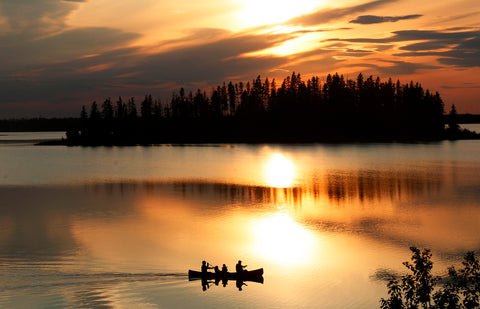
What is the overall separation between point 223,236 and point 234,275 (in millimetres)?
11639

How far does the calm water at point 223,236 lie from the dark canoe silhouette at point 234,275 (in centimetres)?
46

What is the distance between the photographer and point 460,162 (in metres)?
106

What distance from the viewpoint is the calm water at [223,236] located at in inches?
990

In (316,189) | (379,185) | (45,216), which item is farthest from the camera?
(379,185)

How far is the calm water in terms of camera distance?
25156 millimetres

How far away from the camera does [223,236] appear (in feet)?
126

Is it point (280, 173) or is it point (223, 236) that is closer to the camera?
point (223, 236)

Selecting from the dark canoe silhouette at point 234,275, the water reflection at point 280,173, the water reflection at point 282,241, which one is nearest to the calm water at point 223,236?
the water reflection at point 282,241

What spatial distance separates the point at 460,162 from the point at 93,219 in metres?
86.9

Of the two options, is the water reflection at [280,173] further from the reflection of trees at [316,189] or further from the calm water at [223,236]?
the reflection of trees at [316,189]

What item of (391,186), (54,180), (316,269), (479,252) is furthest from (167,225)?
(54,180)

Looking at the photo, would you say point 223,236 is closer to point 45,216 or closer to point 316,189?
point 45,216

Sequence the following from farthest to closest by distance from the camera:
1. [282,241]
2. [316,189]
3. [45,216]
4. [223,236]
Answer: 1. [316,189]
2. [45,216]
3. [223,236]
4. [282,241]

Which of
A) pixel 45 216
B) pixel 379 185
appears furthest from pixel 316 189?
pixel 45 216
